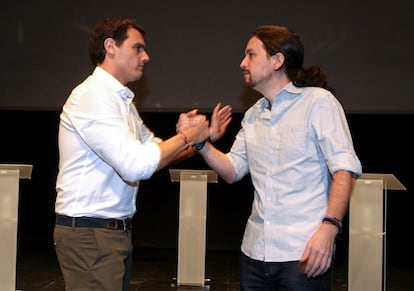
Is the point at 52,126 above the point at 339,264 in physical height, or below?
above

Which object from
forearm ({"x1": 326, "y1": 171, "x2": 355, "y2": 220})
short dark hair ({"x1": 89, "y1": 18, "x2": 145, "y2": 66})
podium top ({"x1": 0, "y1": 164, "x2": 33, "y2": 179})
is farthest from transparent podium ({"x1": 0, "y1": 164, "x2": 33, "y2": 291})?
forearm ({"x1": 326, "y1": 171, "x2": 355, "y2": 220})

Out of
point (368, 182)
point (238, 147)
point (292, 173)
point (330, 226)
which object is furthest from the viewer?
point (368, 182)

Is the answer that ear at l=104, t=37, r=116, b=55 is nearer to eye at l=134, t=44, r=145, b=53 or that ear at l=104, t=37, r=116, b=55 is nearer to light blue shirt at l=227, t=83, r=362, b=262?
eye at l=134, t=44, r=145, b=53

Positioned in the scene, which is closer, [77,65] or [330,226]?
[330,226]

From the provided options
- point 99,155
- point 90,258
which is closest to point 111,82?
point 99,155

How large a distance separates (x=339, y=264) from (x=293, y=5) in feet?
9.42

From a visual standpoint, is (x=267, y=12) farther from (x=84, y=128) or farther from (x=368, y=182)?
(x=84, y=128)

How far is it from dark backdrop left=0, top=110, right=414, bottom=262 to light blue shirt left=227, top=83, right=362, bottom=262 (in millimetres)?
4647

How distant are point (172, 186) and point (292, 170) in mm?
5222

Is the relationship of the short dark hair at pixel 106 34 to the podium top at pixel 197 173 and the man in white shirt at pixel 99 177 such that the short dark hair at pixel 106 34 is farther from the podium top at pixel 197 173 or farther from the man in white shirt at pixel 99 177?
the podium top at pixel 197 173

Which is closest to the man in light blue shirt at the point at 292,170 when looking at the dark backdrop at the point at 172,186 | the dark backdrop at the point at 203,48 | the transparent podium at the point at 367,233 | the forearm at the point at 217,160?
the forearm at the point at 217,160

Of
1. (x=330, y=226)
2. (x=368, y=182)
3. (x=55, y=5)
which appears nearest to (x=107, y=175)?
(x=330, y=226)

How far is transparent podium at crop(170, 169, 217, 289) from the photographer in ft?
16.1

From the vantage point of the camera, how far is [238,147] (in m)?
2.08
